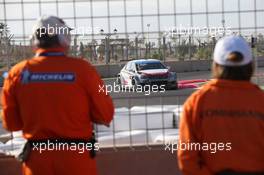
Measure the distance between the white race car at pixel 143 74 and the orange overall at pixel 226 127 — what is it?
3880 millimetres

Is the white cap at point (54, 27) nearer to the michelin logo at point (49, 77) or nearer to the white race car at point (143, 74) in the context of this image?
the michelin logo at point (49, 77)

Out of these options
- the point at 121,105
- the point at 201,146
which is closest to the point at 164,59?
the point at 121,105

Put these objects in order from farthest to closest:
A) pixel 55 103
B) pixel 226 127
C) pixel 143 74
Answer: pixel 143 74 < pixel 55 103 < pixel 226 127

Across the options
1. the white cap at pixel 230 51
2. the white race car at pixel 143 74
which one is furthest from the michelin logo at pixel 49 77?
the white race car at pixel 143 74

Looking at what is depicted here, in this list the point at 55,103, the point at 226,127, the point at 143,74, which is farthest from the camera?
the point at 143,74

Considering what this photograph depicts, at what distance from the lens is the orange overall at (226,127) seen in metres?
2.92

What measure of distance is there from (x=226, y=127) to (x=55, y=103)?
3.86 feet

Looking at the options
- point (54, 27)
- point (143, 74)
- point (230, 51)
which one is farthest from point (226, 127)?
point (143, 74)

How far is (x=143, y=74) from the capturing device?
14.7 meters

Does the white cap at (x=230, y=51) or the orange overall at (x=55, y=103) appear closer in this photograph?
the white cap at (x=230, y=51)

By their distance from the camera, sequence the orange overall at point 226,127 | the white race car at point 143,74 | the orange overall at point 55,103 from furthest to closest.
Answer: the white race car at point 143,74 < the orange overall at point 55,103 < the orange overall at point 226,127

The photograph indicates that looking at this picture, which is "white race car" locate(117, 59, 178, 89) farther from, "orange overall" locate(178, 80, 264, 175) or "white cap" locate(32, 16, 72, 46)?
"orange overall" locate(178, 80, 264, 175)

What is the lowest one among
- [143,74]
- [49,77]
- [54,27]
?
[143,74]

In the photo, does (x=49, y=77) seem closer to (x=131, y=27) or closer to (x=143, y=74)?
(x=131, y=27)
